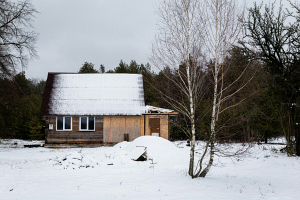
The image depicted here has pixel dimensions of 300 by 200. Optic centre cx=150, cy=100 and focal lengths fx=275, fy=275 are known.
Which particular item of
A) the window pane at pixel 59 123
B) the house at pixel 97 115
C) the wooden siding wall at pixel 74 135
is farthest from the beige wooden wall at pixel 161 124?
the window pane at pixel 59 123

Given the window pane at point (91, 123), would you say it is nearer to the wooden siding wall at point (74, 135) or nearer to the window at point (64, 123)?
the wooden siding wall at point (74, 135)

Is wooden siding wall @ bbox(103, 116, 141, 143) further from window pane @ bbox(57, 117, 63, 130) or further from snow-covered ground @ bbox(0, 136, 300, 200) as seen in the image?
snow-covered ground @ bbox(0, 136, 300, 200)

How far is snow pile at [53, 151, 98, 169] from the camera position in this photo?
39.7ft

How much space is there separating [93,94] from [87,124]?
297cm

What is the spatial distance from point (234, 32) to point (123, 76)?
687 inches

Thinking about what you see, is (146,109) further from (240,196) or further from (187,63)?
(240,196)

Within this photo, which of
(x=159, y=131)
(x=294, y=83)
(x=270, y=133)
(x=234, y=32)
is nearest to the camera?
(x=234, y=32)

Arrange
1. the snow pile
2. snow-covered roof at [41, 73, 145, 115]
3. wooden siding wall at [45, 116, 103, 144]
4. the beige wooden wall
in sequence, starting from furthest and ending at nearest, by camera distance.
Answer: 1. the beige wooden wall
2. snow-covered roof at [41, 73, 145, 115]
3. wooden siding wall at [45, 116, 103, 144]
4. the snow pile

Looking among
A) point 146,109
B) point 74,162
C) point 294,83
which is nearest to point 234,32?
point 294,83

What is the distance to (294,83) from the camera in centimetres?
1448

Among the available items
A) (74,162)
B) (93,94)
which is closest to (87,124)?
(93,94)

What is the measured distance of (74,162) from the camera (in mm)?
12266

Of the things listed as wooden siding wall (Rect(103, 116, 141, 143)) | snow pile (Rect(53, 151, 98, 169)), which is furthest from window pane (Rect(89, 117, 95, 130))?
snow pile (Rect(53, 151, 98, 169))

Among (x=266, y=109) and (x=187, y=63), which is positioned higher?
(x=187, y=63)
